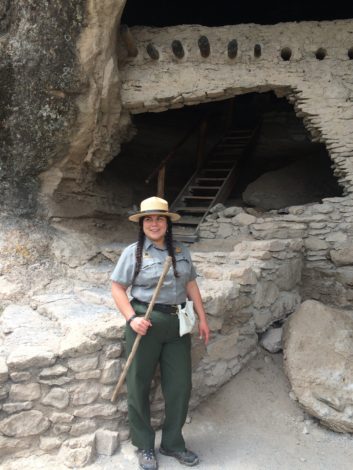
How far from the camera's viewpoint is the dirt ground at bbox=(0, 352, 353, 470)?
2971 millimetres

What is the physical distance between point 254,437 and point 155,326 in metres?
1.44

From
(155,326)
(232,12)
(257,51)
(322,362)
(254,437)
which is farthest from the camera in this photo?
(232,12)

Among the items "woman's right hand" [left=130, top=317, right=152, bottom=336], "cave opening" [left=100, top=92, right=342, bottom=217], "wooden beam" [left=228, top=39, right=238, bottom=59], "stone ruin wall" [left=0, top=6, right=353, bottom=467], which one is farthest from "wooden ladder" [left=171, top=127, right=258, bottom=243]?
"woman's right hand" [left=130, top=317, right=152, bottom=336]

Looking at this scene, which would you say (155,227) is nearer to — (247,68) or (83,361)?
(83,361)

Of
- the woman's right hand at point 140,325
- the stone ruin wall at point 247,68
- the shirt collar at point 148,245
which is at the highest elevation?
the stone ruin wall at point 247,68

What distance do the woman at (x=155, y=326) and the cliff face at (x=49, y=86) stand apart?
9.51 ft

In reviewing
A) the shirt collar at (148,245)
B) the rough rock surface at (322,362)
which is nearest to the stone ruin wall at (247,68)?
the rough rock surface at (322,362)

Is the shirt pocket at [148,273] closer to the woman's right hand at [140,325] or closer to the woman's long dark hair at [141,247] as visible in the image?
the woman's long dark hair at [141,247]

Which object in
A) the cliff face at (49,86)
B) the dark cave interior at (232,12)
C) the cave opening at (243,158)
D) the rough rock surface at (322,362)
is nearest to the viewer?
the rough rock surface at (322,362)

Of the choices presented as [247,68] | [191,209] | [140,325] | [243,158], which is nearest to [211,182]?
[243,158]

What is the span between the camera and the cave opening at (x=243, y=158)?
7.09 metres

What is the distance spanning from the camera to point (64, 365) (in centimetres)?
297

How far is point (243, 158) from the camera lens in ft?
27.8

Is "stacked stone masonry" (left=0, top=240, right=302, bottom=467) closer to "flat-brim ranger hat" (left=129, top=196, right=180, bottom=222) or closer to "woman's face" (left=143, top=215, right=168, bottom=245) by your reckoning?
"woman's face" (left=143, top=215, right=168, bottom=245)
